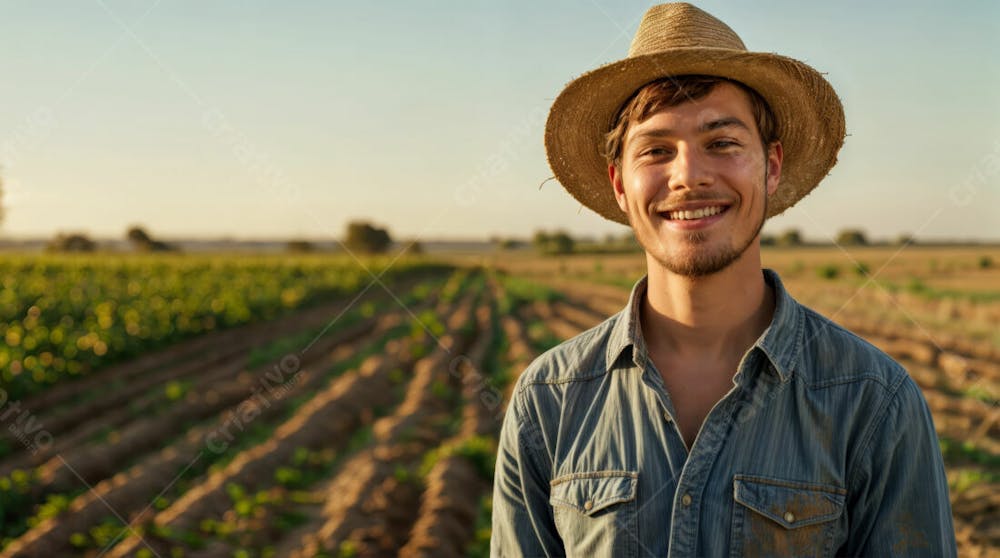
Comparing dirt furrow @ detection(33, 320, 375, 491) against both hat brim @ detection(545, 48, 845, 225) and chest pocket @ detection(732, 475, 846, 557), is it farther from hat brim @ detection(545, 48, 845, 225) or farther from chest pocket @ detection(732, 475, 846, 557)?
chest pocket @ detection(732, 475, 846, 557)

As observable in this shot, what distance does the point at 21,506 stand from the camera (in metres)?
7.88

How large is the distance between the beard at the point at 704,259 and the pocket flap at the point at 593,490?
487 millimetres

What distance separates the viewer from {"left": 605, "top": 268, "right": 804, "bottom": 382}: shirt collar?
1.98 metres

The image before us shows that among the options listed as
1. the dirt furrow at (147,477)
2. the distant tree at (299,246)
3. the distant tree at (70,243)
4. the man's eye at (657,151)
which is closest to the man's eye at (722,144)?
the man's eye at (657,151)

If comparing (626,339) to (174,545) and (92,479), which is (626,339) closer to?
(174,545)

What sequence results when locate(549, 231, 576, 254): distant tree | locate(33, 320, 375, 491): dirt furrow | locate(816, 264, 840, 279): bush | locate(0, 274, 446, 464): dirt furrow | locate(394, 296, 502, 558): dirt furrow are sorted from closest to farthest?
locate(394, 296, 502, 558): dirt furrow, locate(33, 320, 375, 491): dirt furrow, locate(0, 274, 446, 464): dirt furrow, locate(816, 264, 840, 279): bush, locate(549, 231, 576, 254): distant tree

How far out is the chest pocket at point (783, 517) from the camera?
1.85 meters

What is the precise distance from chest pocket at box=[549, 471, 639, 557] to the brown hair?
823 millimetres

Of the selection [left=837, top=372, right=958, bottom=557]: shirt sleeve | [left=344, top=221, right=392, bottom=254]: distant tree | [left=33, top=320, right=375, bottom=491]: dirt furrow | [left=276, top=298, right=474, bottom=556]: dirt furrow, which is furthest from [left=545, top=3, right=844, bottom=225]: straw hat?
[left=344, top=221, right=392, bottom=254]: distant tree

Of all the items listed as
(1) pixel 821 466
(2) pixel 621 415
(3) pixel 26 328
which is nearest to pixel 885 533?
(1) pixel 821 466

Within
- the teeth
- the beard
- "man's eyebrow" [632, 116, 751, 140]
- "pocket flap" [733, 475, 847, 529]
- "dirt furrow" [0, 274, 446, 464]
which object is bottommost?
"dirt furrow" [0, 274, 446, 464]

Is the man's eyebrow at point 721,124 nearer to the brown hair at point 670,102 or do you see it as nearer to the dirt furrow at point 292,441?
the brown hair at point 670,102

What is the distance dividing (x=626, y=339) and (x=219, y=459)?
7.79 meters

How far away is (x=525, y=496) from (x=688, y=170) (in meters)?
0.87
